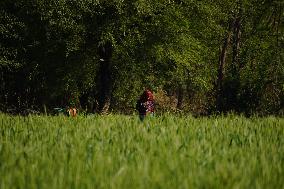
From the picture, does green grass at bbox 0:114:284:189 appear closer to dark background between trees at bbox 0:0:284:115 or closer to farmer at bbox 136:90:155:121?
farmer at bbox 136:90:155:121

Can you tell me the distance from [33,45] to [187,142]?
19512 millimetres

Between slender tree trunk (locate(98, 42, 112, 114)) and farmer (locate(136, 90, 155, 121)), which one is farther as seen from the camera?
slender tree trunk (locate(98, 42, 112, 114))

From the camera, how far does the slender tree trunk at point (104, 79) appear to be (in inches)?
943

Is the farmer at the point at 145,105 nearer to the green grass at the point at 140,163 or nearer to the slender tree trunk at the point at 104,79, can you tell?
the slender tree trunk at the point at 104,79

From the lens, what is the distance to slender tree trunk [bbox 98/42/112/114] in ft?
78.6

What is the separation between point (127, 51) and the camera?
2250cm

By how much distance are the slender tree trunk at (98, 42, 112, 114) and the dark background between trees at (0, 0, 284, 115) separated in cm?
5

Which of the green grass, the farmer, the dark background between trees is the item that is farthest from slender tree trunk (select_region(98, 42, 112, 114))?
the green grass

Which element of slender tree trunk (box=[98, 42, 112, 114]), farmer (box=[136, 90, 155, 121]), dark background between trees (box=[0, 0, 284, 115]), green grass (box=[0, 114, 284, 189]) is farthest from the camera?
slender tree trunk (box=[98, 42, 112, 114])

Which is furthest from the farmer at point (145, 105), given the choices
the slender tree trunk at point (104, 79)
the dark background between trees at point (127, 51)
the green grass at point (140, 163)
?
the green grass at point (140, 163)

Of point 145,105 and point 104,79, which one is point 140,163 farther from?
point 104,79

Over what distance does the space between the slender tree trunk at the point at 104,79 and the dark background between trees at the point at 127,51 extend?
5cm

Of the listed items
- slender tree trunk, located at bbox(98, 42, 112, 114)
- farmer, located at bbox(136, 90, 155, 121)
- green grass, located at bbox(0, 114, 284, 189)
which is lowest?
green grass, located at bbox(0, 114, 284, 189)

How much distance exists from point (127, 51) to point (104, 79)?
2568 millimetres
